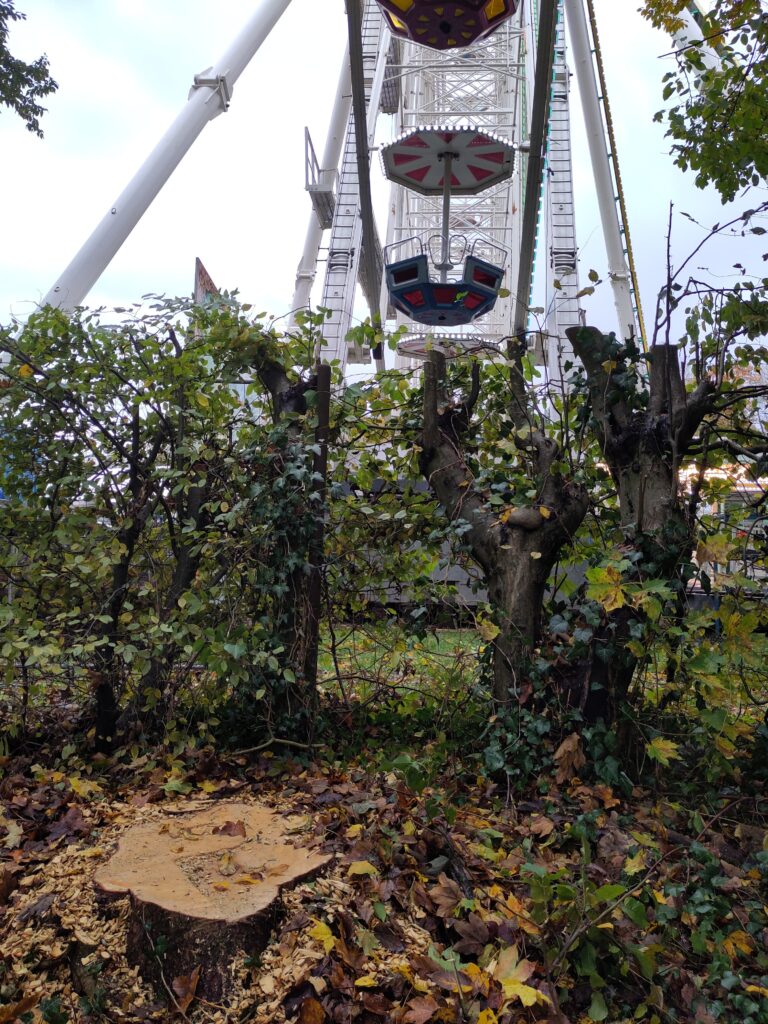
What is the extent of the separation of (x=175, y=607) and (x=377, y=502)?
1.09m

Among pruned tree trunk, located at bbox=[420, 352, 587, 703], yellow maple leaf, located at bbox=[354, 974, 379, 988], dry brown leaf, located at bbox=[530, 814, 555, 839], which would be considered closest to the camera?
yellow maple leaf, located at bbox=[354, 974, 379, 988]

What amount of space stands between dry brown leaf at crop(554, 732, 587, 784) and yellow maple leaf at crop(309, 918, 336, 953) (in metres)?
1.26

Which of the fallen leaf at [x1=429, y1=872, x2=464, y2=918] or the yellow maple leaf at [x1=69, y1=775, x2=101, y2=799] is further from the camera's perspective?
the yellow maple leaf at [x1=69, y1=775, x2=101, y2=799]

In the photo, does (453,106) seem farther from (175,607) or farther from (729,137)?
(175,607)

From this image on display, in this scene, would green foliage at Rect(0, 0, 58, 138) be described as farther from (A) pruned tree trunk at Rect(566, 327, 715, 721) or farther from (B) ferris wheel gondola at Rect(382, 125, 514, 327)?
(A) pruned tree trunk at Rect(566, 327, 715, 721)

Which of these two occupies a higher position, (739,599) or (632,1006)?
(739,599)

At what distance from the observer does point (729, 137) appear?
15.0 ft

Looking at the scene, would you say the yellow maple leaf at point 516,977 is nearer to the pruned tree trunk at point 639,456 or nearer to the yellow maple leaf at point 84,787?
the pruned tree trunk at point 639,456

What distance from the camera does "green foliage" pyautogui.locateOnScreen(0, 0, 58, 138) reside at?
1193 cm

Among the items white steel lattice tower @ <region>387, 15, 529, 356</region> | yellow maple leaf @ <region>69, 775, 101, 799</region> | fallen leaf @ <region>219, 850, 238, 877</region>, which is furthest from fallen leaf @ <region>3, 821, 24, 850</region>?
white steel lattice tower @ <region>387, 15, 529, 356</region>

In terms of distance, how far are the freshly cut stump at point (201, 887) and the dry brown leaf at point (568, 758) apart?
3.47 feet

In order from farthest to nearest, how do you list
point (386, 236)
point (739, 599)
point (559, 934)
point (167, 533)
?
point (386, 236)
point (167, 533)
point (739, 599)
point (559, 934)

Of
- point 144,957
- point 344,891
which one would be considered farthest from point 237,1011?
point 344,891

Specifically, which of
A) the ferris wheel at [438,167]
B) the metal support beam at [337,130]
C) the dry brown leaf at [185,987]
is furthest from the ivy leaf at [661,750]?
the metal support beam at [337,130]
